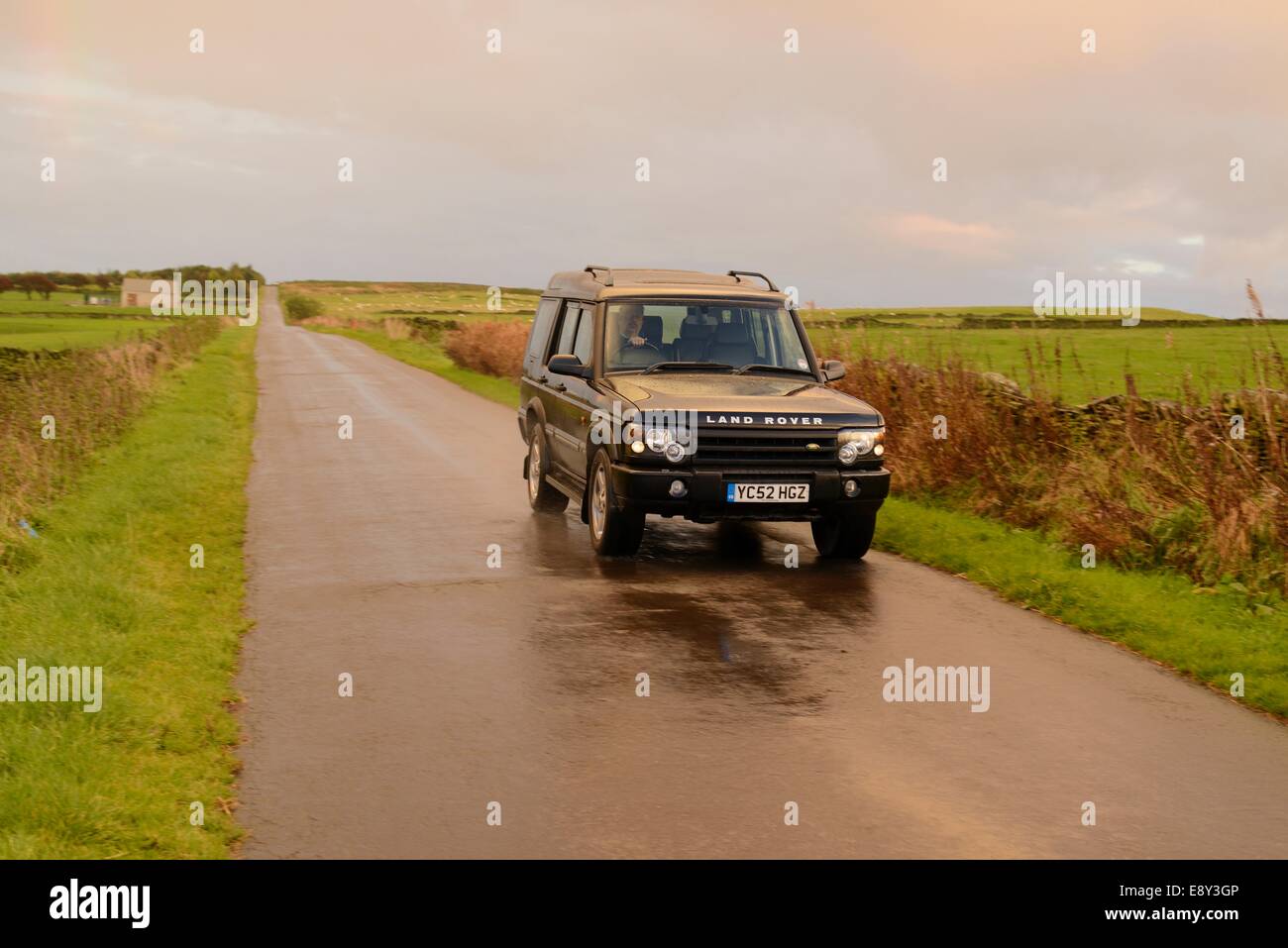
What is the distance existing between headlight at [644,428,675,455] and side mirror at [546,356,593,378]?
65.4 inches

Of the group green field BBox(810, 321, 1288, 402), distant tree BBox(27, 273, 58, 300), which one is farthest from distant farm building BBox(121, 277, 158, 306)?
green field BBox(810, 321, 1288, 402)

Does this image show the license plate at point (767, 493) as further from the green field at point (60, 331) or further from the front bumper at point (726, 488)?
the green field at point (60, 331)

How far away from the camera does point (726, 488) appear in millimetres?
9891

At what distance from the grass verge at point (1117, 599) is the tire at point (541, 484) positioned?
3387 millimetres

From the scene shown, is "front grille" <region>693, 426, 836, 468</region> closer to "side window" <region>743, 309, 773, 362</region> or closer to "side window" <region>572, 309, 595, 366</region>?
"side window" <region>743, 309, 773, 362</region>

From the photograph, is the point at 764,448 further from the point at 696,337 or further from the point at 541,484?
the point at 541,484

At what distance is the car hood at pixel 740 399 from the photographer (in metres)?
9.98

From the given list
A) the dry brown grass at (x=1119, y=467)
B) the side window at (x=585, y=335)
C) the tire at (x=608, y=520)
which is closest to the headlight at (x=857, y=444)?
the tire at (x=608, y=520)

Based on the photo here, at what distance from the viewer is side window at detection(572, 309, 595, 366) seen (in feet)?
38.7

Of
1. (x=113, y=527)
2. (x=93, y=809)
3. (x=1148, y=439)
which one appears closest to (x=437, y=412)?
(x=113, y=527)

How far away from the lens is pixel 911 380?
50.3ft

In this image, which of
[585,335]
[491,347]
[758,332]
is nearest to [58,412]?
[585,335]
